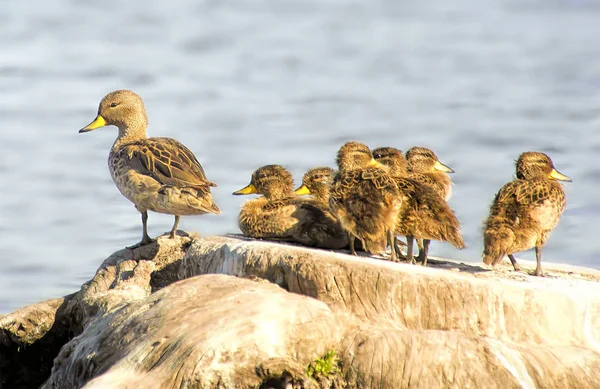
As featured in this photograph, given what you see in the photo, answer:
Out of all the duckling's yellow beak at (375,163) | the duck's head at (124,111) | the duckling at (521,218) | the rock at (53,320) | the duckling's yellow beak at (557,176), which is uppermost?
the duck's head at (124,111)

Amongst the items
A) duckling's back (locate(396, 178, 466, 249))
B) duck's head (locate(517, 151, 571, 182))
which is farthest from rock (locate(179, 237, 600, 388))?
duck's head (locate(517, 151, 571, 182))

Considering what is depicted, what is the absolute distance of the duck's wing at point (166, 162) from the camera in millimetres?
11875

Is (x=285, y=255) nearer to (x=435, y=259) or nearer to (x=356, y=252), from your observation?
(x=356, y=252)

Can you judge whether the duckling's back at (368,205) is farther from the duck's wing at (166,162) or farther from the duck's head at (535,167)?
the duck's wing at (166,162)

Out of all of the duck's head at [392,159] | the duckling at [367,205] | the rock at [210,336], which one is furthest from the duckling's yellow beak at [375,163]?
the rock at [210,336]

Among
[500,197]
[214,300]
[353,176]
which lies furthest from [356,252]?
[214,300]

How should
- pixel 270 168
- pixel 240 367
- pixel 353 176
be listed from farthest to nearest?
pixel 270 168 → pixel 353 176 → pixel 240 367

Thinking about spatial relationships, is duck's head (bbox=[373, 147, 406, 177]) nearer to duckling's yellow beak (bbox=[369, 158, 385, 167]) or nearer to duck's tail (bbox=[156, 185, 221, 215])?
duckling's yellow beak (bbox=[369, 158, 385, 167])

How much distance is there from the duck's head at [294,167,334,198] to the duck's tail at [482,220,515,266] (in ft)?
7.91

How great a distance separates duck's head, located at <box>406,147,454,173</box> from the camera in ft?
40.0

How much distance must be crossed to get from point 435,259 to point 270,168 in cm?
209

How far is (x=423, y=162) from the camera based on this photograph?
40.1 feet

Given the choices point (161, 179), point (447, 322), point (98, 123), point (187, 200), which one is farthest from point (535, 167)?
point (98, 123)

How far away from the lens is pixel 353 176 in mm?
9875
